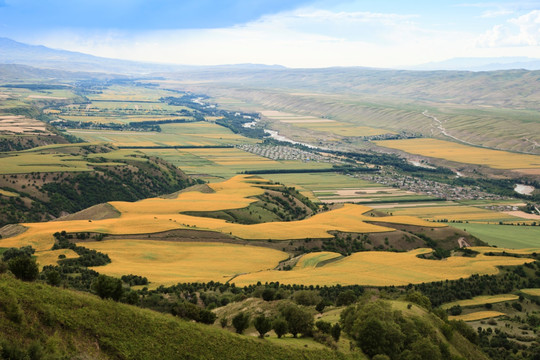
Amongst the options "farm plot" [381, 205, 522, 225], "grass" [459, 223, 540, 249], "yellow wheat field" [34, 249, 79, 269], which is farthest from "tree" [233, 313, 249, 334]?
"farm plot" [381, 205, 522, 225]

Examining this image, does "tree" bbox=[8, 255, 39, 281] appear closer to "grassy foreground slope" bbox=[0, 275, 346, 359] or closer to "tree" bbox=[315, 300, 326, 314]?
"grassy foreground slope" bbox=[0, 275, 346, 359]

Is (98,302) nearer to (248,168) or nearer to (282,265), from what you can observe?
(282,265)

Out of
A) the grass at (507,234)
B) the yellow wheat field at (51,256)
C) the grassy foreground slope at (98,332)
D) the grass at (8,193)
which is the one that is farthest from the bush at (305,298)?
the grass at (8,193)

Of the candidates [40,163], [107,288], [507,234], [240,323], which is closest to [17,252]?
[107,288]

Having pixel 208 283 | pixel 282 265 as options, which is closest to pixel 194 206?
pixel 282 265

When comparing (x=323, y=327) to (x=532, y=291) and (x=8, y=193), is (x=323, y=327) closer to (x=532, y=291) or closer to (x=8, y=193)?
(x=532, y=291)

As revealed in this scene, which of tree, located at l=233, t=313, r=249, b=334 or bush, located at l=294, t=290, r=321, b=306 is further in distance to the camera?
bush, located at l=294, t=290, r=321, b=306
